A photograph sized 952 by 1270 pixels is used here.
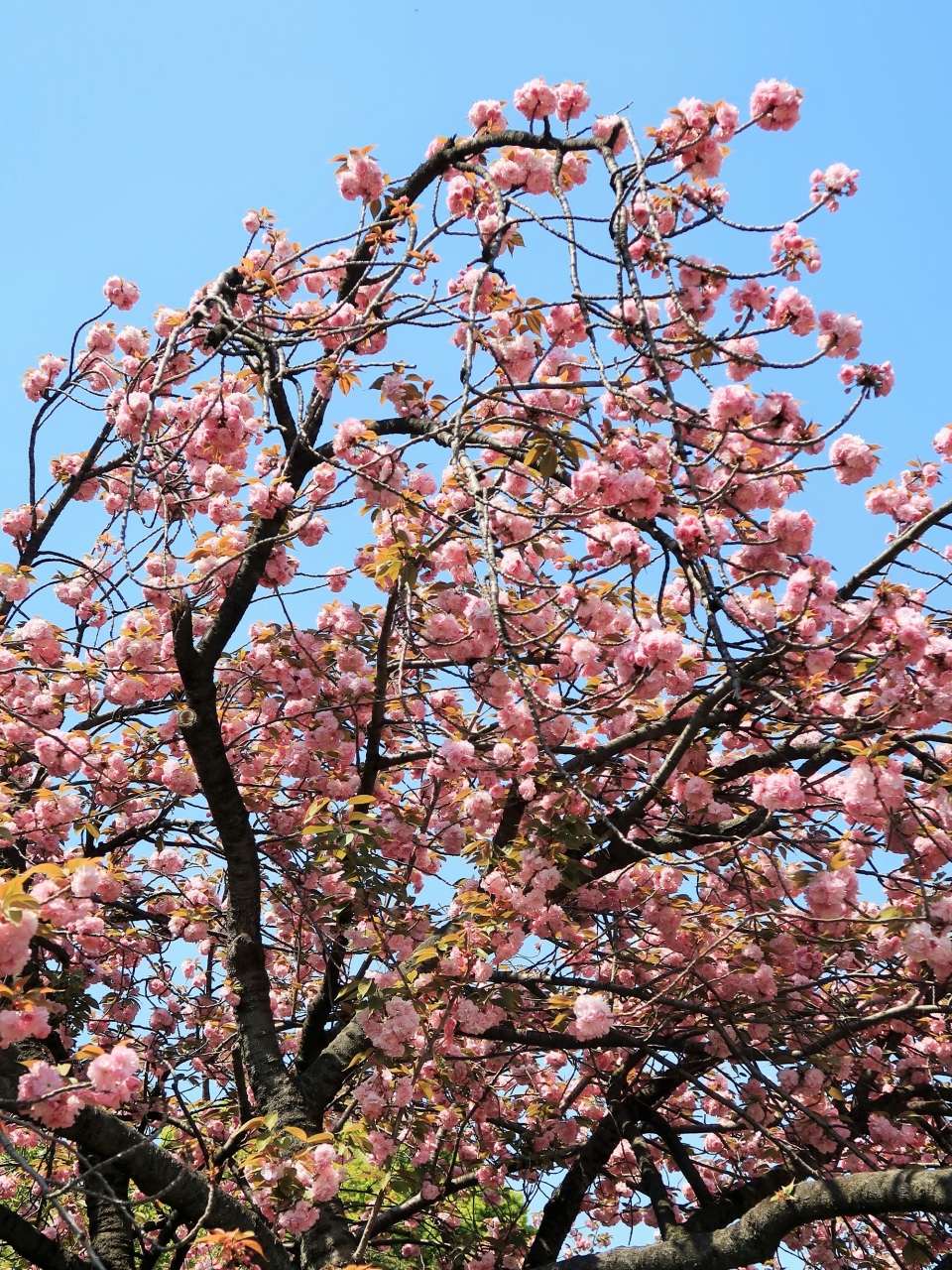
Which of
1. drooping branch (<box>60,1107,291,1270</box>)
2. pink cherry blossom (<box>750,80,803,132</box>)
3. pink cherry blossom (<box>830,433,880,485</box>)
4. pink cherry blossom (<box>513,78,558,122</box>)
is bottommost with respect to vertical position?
drooping branch (<box>60,1107,291,1270</box>)

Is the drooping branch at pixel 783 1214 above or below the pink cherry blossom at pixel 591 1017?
below

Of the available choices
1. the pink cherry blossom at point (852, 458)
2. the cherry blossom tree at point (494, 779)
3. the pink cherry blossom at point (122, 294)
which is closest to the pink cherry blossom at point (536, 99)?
the cherry blossom tree at point (494, 779)

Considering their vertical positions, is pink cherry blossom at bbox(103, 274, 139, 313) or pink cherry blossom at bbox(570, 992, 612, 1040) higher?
pink cherry blossom at bbox(103, 274, 139, 313)

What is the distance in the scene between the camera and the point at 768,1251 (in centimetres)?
390

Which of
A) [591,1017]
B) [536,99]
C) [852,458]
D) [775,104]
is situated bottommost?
[591,1017]

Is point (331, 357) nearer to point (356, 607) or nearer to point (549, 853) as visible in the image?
point (356, 607)

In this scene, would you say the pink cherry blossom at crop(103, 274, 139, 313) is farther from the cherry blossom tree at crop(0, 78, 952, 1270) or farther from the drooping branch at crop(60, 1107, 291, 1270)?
the drooping branch at crop(60, 1107, 291, 1270)

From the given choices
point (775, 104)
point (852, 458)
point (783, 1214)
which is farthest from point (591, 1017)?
point (775, 104)

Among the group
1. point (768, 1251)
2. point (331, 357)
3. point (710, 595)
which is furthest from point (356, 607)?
point (768, 1251)

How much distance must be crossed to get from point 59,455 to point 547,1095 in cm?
450

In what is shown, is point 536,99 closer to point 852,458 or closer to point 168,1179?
point 852,458

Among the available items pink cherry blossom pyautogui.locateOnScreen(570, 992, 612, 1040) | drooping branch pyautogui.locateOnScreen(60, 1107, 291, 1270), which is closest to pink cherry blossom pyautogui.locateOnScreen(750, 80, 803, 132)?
pink cherry blossom pyautogui.locateOnScreen(570, 992, 612, 1040)

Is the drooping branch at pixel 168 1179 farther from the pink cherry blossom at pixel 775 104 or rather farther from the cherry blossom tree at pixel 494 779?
the pink cherry blossom at pixel 775 104

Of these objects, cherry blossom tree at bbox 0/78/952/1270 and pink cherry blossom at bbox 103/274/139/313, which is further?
pink cherry blossom at bbox 103/274/139/313
